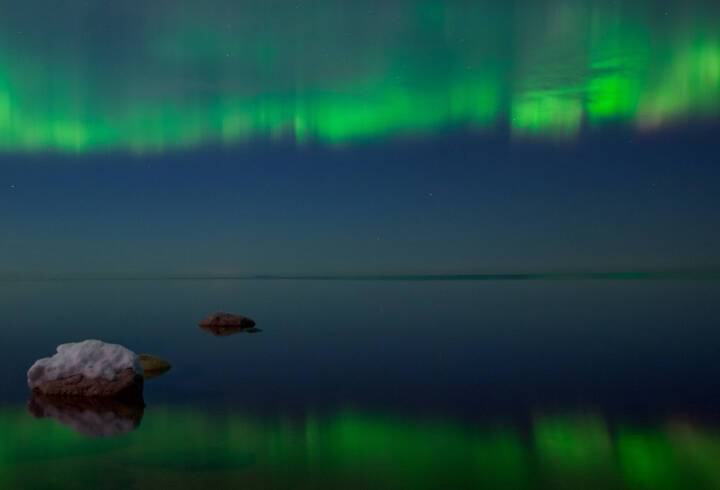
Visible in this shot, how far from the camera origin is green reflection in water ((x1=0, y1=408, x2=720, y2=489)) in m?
12.7

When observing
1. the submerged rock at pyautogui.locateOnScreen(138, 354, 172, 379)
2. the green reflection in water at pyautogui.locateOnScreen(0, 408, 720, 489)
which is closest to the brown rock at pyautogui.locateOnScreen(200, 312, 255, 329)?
the submerged rock at pyautogui.locateOnScreen(138, 354, 172, 379)

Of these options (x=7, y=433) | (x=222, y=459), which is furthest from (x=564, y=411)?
(x=7, y=433)

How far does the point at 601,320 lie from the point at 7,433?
1884 inches

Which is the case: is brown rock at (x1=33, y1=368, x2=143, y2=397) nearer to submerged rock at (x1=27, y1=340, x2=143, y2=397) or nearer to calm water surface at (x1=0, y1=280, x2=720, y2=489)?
submerged rock at (x1=27, y1=340, x2=143, y2=397)

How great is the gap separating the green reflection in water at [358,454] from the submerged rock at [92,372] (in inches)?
65.7

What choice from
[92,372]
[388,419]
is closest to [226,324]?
[92,372]

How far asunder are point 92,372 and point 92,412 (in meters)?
1.84

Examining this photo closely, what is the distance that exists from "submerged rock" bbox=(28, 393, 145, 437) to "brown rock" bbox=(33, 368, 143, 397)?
0.20m

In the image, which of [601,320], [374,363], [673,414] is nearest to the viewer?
[673,414]

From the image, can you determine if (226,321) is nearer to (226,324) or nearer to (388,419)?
(226,324)

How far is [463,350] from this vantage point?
34.2 meters

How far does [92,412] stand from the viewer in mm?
17844

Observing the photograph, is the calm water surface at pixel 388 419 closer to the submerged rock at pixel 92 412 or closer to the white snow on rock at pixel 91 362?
the submerged rock at pixel 92 412

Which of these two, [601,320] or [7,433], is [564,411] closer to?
[7,433]
